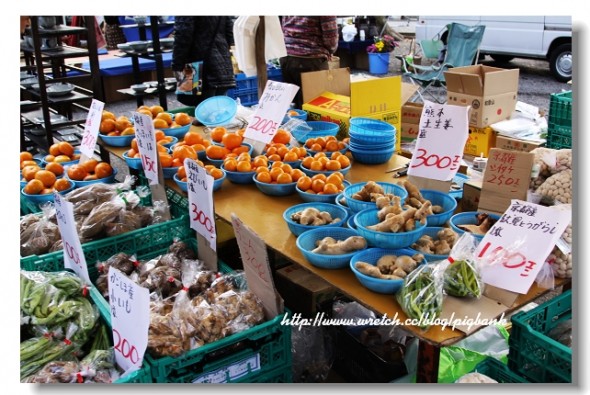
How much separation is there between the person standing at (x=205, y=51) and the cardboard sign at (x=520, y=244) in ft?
11.6

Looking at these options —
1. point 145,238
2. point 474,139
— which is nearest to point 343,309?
point 145,238

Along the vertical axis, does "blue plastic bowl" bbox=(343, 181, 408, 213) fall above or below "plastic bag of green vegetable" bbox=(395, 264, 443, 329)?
above

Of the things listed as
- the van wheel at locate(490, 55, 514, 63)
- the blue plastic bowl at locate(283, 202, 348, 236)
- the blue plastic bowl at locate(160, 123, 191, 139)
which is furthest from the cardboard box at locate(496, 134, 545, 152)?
the van wheel at locate(490, 55, 514, 63)

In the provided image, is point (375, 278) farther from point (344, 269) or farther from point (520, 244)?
point (520, 244)

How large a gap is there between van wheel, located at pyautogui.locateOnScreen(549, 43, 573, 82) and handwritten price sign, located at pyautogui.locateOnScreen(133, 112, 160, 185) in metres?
7.66

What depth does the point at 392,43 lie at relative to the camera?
10.2 meters

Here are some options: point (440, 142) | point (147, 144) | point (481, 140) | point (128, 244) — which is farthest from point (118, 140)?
point (481, 140)

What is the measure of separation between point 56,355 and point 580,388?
1685 mm

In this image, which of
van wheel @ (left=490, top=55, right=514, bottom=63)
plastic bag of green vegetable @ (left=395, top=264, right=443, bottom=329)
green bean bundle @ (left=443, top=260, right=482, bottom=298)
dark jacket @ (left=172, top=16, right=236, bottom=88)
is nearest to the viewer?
plastic bag of green vegetable @ (left=395, top=264, right=443, bottom=329)

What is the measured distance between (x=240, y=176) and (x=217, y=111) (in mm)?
1137

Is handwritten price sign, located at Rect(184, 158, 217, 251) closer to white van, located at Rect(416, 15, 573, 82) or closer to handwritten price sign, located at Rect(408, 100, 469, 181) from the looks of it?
handwritten price sign, located at Rect(408, 100, 469, 181)

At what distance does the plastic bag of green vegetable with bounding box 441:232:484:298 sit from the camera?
171 cm

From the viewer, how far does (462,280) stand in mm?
1716

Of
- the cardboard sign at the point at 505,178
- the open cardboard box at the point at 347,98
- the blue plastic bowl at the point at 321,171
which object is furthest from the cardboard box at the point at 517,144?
the cardboard sign at the point at 505,178
